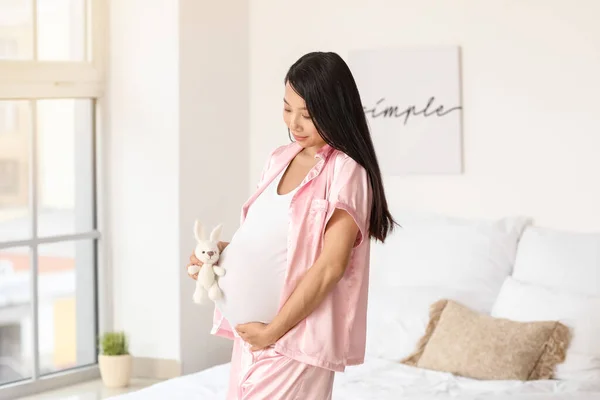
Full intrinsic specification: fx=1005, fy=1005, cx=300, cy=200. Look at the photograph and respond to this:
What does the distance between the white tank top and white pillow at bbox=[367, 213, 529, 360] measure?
173 centimetres

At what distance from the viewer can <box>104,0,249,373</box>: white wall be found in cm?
409

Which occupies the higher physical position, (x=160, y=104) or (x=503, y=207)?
(x=160, y=104)

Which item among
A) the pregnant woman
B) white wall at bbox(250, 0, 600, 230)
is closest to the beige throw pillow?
white wall at bbox(250, 0, 600, 230)

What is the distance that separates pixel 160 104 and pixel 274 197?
216cm

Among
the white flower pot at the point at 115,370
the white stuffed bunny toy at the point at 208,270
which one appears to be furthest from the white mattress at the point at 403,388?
the white stuffed bunny toy at the point at 208,270

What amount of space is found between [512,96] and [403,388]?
1300 millimetres

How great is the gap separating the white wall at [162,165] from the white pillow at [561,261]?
1342 millimetres

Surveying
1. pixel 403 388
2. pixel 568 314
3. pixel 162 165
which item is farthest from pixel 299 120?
pixel 162 165

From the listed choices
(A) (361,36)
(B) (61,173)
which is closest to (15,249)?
(B) (61,173)

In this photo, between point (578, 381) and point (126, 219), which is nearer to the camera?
point (578, 381)

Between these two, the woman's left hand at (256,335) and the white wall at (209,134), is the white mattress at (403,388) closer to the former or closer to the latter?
the white wall at (209,134)

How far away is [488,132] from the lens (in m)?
3.95

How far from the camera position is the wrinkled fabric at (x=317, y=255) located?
195 centimetres

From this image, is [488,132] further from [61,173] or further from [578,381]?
[61,173]
